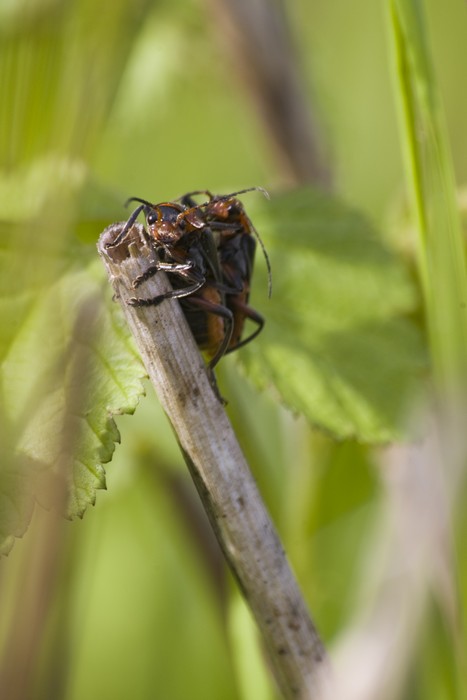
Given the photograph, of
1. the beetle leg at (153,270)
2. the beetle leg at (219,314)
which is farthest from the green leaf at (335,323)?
the beetle leg at (153,270)

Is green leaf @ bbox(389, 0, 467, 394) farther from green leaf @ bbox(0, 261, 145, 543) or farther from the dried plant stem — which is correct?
green leaf @ bbox(0, 261, 145, 543)

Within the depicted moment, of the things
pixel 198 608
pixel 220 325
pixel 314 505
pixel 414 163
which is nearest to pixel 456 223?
pixel 414 163

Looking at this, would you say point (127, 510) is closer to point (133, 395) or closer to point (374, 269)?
point (374, 269)

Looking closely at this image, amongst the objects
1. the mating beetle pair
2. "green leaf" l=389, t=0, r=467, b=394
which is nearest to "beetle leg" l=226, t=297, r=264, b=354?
the mating beetle pair

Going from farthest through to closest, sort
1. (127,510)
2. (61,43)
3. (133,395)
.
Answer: (127,510), (133,395), (61,43)

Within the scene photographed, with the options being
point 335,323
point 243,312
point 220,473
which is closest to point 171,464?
point 335,323

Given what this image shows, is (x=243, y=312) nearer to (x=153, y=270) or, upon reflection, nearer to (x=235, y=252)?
(x=235, y=252)
